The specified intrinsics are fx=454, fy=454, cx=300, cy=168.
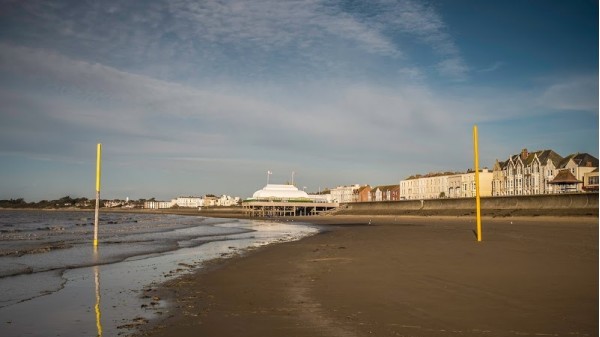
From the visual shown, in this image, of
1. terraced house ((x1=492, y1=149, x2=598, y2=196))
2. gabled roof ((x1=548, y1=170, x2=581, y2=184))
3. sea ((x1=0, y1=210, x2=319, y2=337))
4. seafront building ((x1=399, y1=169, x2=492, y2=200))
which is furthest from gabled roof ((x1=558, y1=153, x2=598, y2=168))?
sea ((x1=0, y1=210, x2=319, y2=337))

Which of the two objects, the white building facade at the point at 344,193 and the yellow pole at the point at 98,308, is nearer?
the yellow pole at the point at 98,308

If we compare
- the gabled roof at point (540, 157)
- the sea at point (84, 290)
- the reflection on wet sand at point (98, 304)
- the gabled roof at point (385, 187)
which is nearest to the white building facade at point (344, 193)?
the gabled roof at point (385, 187)

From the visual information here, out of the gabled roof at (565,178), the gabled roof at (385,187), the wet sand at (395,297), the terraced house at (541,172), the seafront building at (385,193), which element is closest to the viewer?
the wet sand at (395,297)

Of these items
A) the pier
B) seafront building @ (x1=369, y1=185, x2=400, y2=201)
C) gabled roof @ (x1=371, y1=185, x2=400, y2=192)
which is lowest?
the pier

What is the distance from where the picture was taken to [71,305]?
8914 mm

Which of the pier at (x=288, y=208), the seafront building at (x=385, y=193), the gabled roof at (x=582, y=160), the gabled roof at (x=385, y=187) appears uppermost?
the gabled roof at (x=582, y=160)

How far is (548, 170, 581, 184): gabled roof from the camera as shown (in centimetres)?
7356

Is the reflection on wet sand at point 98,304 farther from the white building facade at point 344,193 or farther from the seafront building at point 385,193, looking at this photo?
the white building facade at point 344,193

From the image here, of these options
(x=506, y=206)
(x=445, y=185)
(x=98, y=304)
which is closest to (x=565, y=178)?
(x=506, y=206)

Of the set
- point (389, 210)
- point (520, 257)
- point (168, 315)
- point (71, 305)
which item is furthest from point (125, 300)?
point (389, 210)

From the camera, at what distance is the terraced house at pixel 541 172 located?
7817 cm

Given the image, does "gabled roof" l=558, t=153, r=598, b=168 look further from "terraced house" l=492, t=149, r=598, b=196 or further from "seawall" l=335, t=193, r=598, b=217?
"seawall" l=335, t=193, r=598, b=217

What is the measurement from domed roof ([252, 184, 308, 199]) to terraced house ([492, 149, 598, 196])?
172 feet

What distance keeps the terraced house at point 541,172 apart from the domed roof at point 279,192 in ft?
172
